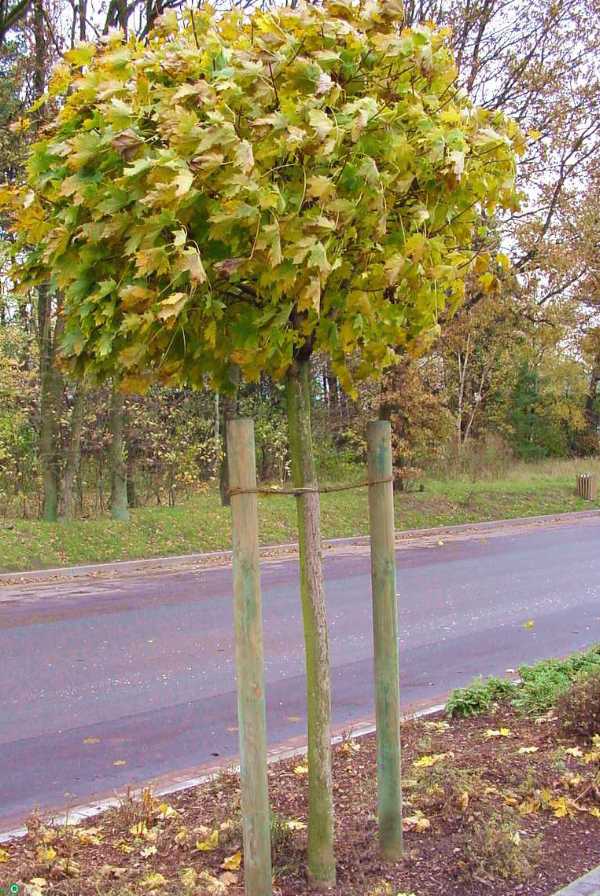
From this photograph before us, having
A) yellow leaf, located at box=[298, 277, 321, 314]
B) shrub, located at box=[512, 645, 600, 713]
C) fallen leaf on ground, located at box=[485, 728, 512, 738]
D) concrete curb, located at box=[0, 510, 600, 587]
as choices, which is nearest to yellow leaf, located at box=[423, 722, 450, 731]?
fallen leaf on ground, located at box=[485, 728, 512, 738]

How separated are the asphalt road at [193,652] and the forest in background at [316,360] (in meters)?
4.63

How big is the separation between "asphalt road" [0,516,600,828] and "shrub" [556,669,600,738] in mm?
1766

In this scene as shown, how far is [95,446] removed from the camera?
21219 mm

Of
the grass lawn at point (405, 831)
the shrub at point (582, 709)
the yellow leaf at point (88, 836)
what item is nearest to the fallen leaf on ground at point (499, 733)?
the grass lawn at point (405, 831)

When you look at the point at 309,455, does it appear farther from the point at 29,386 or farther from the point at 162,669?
the point at 29,386

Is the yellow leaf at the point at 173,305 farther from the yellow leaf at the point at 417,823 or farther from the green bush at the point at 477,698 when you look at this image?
the green bush at the point at 477,698

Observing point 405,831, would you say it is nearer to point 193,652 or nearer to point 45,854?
point 45,854

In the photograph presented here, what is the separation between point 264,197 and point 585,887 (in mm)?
2537

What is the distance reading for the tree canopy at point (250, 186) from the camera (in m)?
2.85

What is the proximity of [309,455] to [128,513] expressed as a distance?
1632 centimetres

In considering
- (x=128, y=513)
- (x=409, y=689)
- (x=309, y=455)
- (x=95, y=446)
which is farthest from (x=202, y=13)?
(x=95, y=446)

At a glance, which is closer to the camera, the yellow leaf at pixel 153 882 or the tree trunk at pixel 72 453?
the yellow leaf at pixel 153 882

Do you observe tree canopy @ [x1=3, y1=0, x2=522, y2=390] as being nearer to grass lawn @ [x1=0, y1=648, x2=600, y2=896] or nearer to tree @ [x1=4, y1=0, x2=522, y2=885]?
tree @ [x1=4, y1=0, x2=522, y2=885]

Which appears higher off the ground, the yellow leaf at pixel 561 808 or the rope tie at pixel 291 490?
the rope tie at pixel 291 490
